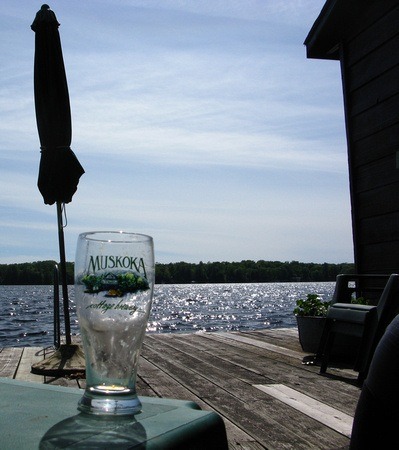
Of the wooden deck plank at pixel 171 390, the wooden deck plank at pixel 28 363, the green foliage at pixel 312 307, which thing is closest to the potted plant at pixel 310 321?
the green foliage at pixel 312 307

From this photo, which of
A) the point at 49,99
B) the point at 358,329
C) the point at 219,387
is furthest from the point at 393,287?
the point at 49,99

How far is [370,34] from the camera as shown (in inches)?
242

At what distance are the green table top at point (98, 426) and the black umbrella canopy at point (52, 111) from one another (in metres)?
3.53

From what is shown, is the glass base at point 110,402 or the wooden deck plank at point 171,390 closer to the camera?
the glass base at point 110,402

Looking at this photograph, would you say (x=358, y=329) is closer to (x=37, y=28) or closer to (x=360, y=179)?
(x=360, y=179)

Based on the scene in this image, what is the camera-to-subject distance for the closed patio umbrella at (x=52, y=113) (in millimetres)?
4285

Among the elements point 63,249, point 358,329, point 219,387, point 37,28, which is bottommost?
point 219,387

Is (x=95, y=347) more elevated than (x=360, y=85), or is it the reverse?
(x=360, y=85)

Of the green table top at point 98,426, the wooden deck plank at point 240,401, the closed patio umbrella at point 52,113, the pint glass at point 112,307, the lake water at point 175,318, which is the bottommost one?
the lake water at point 175,318

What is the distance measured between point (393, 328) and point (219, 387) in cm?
285

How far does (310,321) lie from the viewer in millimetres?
5227

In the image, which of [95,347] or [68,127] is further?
[68,127]

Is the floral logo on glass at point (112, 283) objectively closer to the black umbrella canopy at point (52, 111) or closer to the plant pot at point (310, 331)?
the black umbrella canopy at point (52, 111)

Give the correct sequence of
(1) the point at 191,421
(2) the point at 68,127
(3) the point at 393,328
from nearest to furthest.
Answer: (1) the point at 191,421
(3) the point at 393,328
(2) the point at 68,127
